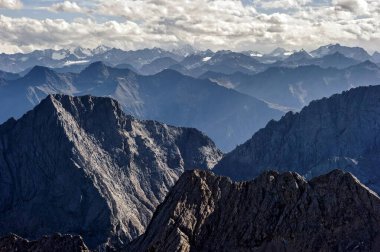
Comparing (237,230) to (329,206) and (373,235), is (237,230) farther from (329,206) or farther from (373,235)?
(373,235)

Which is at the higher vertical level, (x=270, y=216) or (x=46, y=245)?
(x=46, y=245)

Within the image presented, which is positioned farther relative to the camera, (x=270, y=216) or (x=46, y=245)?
(x=46, y=245)

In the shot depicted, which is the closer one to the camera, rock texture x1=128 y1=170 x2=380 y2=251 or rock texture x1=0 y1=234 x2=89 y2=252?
rock texture x1=128 y1=170 x2=380 y2=251

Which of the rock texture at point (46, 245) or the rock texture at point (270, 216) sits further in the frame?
the rock texture at point (46, 245)
